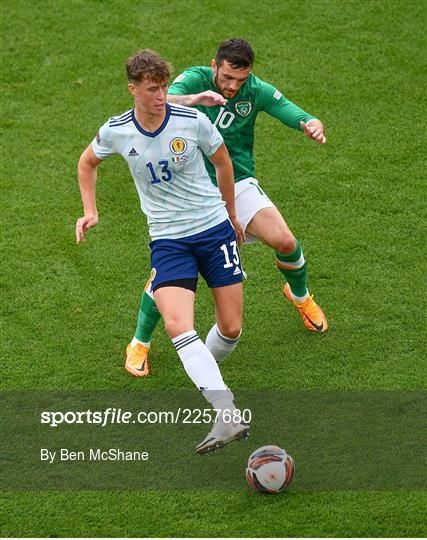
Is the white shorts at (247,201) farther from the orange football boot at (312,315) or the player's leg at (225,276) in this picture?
the orange football boot at (312,315)

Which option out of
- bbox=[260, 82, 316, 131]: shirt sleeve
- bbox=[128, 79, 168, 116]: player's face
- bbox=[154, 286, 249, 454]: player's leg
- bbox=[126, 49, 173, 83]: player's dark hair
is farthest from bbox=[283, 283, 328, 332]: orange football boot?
bbox=[126, 49, 173, 83]: player's dark hair

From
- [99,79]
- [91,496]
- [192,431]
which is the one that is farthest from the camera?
[99,79]

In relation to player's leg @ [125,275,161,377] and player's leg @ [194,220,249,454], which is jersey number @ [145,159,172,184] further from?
player's leg @ [125,275,161,377]

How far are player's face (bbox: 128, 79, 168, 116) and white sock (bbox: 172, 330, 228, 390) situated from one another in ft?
4.48

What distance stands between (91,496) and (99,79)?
5.40 metres

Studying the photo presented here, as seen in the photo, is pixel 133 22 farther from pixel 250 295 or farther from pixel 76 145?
pixel 250 295

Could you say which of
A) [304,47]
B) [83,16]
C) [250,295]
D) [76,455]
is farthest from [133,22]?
[76,455]

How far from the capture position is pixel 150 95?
21.1 feet

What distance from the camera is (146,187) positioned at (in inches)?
269

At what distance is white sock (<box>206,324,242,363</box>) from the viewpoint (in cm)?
712

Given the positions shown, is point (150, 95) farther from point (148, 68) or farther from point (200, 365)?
point (200, 365)

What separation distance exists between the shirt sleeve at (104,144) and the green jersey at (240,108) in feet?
2.69

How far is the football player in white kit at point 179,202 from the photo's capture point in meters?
6.45

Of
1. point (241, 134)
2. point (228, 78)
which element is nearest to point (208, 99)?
point (228, 78)
